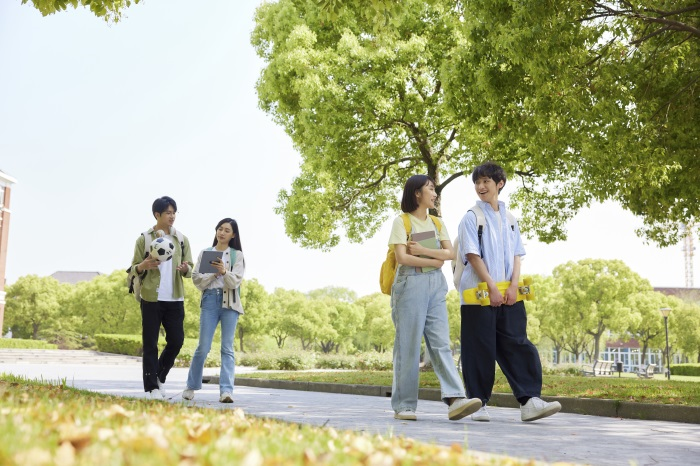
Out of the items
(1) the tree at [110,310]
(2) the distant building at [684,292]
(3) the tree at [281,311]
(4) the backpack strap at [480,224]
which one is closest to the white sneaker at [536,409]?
(4) the backpack strap at [480,224]

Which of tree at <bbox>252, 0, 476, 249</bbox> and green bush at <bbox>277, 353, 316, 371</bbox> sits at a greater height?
tree at <bbox>252, 0, 476, 249</bbox>

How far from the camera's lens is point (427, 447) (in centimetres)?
308

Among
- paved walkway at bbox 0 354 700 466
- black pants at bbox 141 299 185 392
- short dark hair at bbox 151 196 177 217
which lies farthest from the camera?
short dark hair at bbox 151 196 177 217

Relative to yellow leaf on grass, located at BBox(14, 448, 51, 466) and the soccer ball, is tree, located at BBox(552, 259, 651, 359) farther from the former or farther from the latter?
yellow leaf on grass, located at BBox(14, 448, 51, 466)

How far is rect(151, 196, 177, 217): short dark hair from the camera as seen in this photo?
321 inches

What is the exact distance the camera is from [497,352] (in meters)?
6.50

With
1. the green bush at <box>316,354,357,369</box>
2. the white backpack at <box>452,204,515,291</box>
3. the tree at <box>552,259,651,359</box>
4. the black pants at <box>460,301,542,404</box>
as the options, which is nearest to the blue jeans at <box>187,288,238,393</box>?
the white backpack at <box>452,204,515,291</box>

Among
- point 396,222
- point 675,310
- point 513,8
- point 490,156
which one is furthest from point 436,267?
point 675,310

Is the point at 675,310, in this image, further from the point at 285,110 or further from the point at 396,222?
the point at 396,222

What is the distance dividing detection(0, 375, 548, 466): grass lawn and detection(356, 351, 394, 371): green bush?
824 inches

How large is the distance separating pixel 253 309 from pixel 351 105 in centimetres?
3997

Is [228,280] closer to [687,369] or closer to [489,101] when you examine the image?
[489,101]

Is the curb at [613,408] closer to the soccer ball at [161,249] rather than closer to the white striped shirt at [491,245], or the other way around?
the white striped shirt at [491,245]

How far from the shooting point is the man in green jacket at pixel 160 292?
8.01 meters
